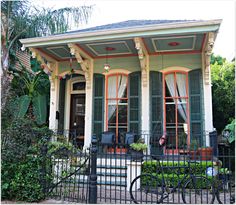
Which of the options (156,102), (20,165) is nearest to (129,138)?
(156,102)

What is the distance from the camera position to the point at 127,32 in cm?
758

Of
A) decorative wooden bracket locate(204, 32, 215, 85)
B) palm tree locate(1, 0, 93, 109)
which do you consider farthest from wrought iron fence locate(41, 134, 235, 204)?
palm tree locate(1, 0, 93, 109)

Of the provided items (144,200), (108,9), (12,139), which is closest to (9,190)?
(12,139)

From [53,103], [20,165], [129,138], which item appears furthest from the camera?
[53,103]

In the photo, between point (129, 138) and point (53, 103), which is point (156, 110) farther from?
point (53, 103)

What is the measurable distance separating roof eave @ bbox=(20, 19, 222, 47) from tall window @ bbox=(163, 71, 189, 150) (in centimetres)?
207

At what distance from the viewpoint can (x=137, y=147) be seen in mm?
7473

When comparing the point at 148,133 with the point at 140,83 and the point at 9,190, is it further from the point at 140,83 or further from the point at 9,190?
the point at 9,190

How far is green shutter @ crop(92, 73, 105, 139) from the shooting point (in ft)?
30.5

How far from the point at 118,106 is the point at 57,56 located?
3124 mm

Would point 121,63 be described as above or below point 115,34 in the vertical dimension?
below

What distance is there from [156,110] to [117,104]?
1.47 metres

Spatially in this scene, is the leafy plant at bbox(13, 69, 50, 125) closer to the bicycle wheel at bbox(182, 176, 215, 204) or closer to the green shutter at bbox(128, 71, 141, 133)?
the green shutter at bbox(128, 71, 141, 133)

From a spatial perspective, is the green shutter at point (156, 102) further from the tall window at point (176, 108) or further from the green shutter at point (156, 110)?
the tall window at point (176, 108)
